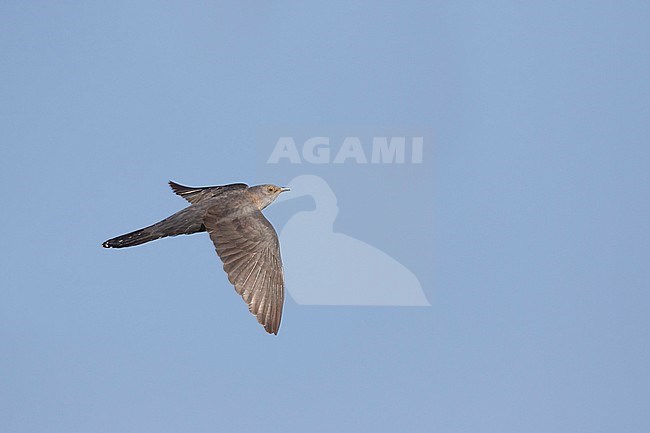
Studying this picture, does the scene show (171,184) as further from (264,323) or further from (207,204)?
(264,323)

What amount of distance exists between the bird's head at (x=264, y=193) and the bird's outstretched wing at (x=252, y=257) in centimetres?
26

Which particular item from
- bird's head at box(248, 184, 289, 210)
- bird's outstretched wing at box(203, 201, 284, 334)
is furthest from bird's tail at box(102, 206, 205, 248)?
bird's head at box(248, 184, 289, 210)

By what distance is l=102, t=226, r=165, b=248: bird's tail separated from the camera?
8773 millimetres

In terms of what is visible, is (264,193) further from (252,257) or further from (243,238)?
(252,257)

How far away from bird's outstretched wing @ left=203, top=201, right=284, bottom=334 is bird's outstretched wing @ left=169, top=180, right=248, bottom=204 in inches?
19.6

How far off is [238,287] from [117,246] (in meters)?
1.07

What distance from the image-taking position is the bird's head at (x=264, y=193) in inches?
365

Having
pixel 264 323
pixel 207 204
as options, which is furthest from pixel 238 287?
pixel 207 204

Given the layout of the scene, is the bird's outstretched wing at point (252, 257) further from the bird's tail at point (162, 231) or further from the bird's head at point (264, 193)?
the bird's head at point (264, 193)

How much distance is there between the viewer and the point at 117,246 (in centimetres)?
878

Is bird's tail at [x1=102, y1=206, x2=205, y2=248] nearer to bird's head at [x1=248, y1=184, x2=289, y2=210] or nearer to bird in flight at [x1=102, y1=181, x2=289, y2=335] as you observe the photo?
bird in flight at [x1=102, y1=181, x2=289, y2=335]

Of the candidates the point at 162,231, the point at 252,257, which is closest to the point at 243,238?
the point at 252,257

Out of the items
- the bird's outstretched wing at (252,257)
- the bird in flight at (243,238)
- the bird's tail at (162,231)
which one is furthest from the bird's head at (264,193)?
the bird's tail at (162,231)

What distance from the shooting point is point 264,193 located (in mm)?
9336
